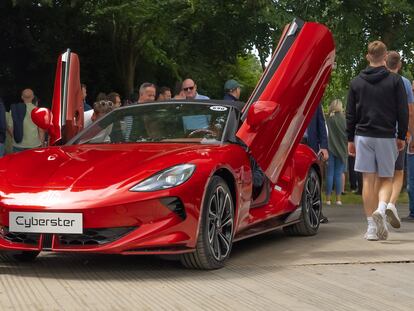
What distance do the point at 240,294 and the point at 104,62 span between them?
2179 cm

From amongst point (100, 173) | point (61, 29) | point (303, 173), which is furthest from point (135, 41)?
point (100, 173)

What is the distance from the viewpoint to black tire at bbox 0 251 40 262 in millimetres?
6668

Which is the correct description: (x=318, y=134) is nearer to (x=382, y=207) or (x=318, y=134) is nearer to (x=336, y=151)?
(x=382, y=207)

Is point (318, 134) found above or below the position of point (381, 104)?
below

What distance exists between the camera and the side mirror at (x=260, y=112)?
698 centimetres

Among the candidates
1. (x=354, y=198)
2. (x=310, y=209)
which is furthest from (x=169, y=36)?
(x=310, y=209)

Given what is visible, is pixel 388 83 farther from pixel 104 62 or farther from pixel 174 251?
pixel 104 62

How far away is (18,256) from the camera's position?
671 centimetres

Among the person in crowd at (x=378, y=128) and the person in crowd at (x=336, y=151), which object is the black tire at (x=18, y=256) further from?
the person in crowd at (x=336, y=151)

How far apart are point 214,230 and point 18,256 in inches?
65.8

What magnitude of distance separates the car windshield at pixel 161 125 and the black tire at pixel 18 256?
1.20 meters

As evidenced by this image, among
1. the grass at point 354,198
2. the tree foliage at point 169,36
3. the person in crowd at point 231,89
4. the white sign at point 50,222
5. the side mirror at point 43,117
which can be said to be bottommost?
the grass at point 354,198

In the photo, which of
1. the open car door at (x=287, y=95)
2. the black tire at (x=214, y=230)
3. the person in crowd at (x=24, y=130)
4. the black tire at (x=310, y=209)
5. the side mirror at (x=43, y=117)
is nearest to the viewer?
the black tire at (x=214, y=230)

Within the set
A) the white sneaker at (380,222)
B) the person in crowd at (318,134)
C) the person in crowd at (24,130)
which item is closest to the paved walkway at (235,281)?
the white sneaker at (380,222)
